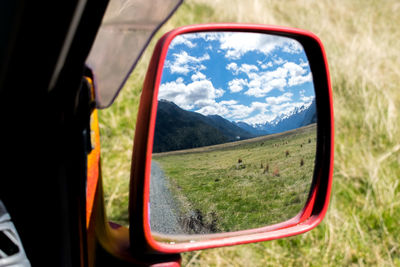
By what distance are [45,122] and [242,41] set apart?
0.57 meters

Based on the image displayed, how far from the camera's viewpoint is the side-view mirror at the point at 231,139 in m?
0.73

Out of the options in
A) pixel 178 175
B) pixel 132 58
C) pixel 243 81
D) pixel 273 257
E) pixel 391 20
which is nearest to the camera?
pixel 178 175

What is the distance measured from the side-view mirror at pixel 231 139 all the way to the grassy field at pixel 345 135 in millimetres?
1081

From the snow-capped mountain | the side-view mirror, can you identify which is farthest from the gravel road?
the snow-capped mountain

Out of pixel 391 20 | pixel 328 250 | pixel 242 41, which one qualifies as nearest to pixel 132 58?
pixel 242 41

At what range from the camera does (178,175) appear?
0.86 m

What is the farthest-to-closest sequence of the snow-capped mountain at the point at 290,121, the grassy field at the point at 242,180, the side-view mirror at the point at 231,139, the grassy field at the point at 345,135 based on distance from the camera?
the grassy field at the point at 345,135
the snow-capped mountain at the point at 290,121
the grassy field at the point at 242,180
the side-view mirror at the point at 231,139

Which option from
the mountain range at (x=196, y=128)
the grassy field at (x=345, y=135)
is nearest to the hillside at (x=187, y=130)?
the mountain range at (x=196, y=128)

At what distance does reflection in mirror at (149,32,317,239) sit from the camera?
81cm

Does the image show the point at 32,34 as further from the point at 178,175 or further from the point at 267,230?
the point at 267,230

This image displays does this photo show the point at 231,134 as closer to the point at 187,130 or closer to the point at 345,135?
the point at 187,130

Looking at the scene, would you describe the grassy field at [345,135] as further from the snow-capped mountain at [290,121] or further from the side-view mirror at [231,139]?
the snow-capped mountain at [290,121]

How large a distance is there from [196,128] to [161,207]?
8.0 inches

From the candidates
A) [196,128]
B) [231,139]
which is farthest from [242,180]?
[196,128]
